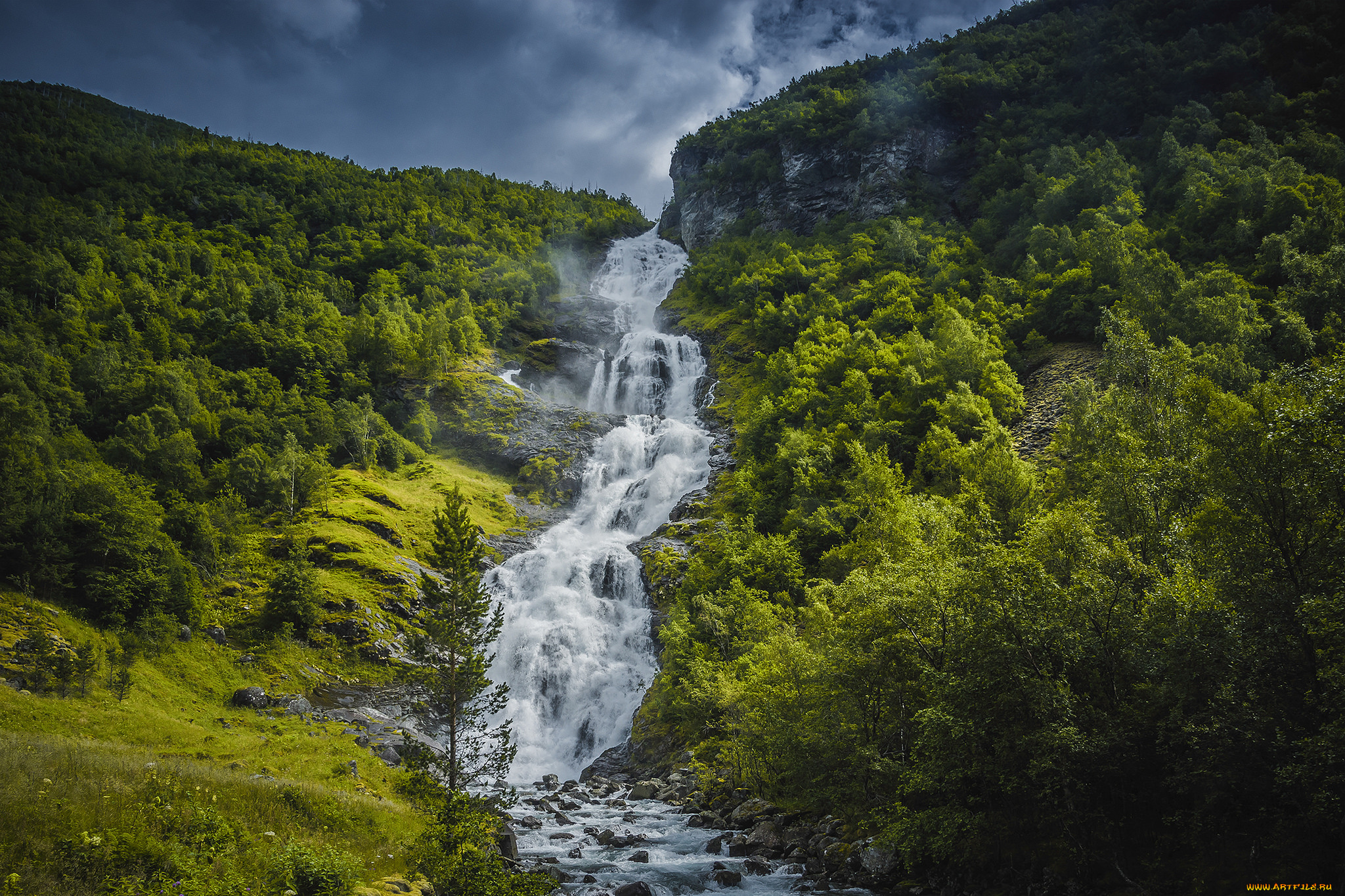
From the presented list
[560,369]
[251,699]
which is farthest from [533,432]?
[251,699]

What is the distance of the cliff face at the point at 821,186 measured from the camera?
122 m

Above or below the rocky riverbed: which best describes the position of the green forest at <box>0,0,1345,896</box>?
above

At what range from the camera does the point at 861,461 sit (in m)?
48.8

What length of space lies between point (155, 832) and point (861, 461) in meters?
44.6

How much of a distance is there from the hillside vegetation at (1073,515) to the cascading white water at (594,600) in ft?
19.4

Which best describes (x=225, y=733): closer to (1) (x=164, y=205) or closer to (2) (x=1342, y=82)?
(1) (x=164, y=205)

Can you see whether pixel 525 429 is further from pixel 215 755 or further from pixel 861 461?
pixel 215 755

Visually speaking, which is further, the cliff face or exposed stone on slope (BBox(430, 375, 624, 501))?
the cliff face

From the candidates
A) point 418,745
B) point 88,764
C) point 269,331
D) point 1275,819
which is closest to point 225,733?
point 418,745

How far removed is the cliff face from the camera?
121500mm

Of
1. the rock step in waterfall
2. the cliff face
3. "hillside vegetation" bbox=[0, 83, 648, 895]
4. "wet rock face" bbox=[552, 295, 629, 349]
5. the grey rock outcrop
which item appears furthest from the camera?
the cliff face

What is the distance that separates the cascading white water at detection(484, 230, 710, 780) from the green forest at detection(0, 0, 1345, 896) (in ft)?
15.1

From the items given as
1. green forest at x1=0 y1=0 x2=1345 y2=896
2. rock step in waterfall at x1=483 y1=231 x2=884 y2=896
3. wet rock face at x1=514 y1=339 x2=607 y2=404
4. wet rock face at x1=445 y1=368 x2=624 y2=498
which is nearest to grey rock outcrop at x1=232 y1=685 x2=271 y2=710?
green forest at x1=0 y1=0 x2=1345 y2=896

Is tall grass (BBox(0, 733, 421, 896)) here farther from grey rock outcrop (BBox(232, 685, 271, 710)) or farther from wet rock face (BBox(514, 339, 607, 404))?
wet rock face (BBox(514, 339, 607, 404))
